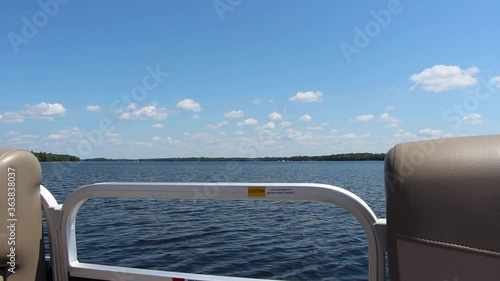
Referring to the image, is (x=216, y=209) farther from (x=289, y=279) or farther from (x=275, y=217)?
(x=289, y=279)

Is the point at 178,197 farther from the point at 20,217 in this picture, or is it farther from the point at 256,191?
the point at 20,217

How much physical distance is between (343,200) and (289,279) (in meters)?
4.84

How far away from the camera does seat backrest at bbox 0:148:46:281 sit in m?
1.99

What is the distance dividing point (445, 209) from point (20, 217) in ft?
6.61

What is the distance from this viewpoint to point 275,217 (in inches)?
441

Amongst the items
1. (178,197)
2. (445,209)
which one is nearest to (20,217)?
(178,197)

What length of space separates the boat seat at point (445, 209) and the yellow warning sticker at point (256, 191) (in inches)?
25.5

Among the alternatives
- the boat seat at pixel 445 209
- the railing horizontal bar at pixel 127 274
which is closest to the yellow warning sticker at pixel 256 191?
the railing horizontal bar at pixel 127 274

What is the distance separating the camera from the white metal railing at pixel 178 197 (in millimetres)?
1782

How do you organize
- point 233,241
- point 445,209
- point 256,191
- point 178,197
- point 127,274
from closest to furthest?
1. point 445,209
2. point 256,191
3. point 178,197
4. point 127,274
5. point 233,241

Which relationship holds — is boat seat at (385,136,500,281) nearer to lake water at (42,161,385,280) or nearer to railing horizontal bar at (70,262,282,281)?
railing horizontal bar at (70,262,282,281)

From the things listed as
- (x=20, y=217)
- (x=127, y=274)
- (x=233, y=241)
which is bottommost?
(x=233, y=241)

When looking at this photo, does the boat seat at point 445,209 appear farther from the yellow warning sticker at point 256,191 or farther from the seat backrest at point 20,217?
the seat backrest at point 20,217

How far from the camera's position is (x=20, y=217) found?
2074 millimetres
